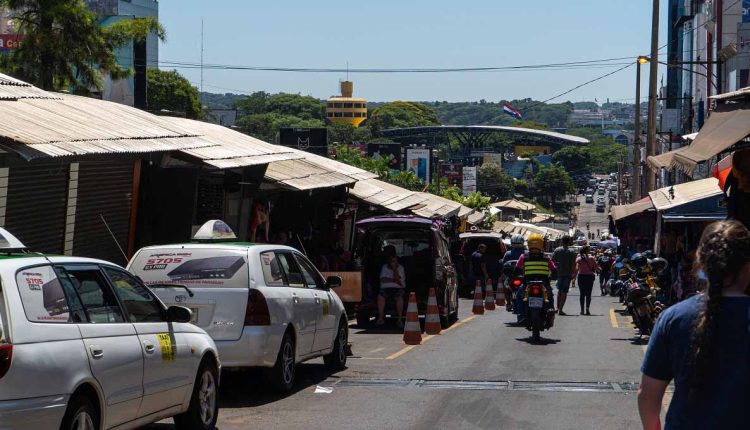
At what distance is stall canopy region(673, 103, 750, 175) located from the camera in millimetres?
10555

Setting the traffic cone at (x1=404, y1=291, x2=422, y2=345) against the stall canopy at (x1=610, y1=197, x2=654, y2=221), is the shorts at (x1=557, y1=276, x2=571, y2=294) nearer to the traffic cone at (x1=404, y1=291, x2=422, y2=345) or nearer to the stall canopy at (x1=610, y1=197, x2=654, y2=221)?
the stall canopy at (x1=610, y1=197, x2=654, y2=221)

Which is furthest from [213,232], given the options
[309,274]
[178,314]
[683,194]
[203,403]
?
[683,194]

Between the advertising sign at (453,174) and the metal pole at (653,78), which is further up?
the metal pole at (653,78)

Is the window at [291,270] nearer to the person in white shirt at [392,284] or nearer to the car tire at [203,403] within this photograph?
the car tire at [203,403]

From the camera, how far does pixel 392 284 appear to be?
2164 centimetres

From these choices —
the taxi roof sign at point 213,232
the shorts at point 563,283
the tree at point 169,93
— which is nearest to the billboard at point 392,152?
the tree at point 169,93

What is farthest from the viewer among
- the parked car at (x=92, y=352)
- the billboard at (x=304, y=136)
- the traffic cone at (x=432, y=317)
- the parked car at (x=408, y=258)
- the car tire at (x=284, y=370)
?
the billboard at (x=304, y=136)

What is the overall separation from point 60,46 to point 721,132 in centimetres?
2099

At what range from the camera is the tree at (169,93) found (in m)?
90.9

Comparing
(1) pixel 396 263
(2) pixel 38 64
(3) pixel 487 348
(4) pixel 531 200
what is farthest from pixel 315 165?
(4) pixel 531 200

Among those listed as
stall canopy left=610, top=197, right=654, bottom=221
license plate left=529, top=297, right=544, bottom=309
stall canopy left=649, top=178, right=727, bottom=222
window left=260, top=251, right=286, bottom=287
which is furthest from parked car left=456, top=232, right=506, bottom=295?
window left=260, top=251, right=286, bottom=287

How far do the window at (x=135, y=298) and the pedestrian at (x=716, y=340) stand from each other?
5.10 metres

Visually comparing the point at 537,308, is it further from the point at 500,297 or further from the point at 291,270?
the point at 500,297

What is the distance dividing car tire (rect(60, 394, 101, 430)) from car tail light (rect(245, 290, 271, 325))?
4008 millimetres
